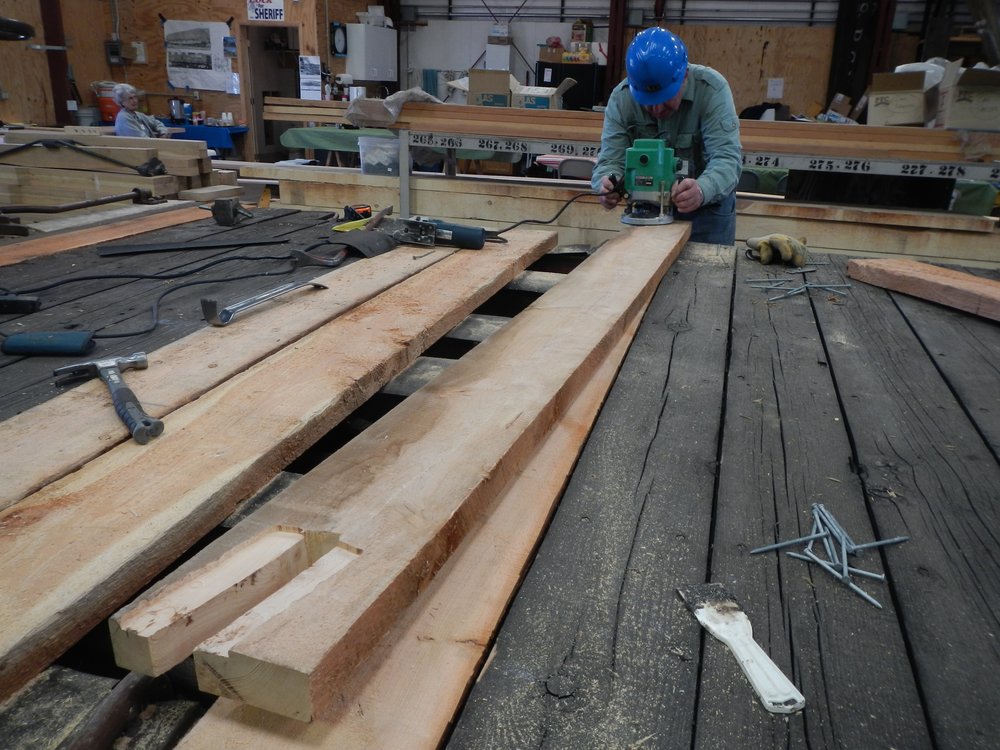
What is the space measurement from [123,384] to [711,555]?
1.20 m

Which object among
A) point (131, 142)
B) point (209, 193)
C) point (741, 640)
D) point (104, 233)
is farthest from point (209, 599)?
point (131, 142)

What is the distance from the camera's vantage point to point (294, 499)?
1102mm

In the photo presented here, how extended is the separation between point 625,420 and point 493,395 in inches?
11.7

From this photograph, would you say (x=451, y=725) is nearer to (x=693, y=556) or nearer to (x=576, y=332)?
(x=693, y=556)

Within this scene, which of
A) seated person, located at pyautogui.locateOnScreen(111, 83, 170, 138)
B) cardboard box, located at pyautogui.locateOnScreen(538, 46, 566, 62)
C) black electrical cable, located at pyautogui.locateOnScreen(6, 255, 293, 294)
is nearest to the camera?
black electrical cable, located at pyautogui.locateOnScreen(6, 255, 293, 294)

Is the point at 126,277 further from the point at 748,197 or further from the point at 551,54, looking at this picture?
the point at 551,54

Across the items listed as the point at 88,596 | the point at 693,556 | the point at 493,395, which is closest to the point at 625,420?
the point at 493,395

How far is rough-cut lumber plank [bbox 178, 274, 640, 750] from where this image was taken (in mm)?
759

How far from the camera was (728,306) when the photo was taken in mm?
2453

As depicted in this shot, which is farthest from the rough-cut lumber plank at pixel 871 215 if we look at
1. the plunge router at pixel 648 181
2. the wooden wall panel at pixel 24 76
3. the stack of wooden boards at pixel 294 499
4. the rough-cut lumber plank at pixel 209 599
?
the wooden wall panel at pixel 24 76

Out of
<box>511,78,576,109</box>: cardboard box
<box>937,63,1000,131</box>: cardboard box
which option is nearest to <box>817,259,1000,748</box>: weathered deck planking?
<box>937,63,1000,131</box>: cardboard box

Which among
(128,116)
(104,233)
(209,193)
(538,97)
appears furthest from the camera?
(128,116)

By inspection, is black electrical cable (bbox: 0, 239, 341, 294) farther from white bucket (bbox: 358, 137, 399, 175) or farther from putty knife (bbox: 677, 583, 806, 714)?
white bucket (bbox: 358, 137, 399, 175)

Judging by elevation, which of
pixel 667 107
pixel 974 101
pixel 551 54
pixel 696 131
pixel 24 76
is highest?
pixel 551 54
